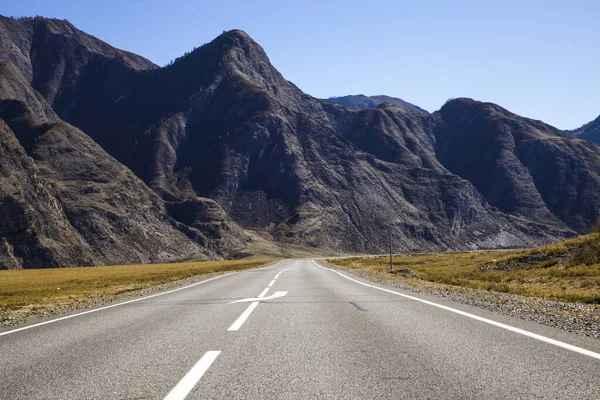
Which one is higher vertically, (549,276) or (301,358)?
(301,358)

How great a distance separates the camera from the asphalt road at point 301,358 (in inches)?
184

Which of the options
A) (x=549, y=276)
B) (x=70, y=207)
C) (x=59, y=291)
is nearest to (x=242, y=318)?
(x=549, y=276)

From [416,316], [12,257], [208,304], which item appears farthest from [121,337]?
[12,257]

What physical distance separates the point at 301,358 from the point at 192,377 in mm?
1592

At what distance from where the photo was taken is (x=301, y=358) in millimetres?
6070

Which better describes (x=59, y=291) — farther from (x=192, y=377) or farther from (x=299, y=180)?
(x=299, y=180)

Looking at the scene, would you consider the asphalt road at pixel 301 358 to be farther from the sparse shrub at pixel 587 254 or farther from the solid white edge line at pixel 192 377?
the sparse shrub at pixel 587 254

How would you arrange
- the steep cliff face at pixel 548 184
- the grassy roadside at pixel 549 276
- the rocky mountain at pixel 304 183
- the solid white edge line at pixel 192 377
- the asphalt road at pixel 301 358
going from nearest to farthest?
the solid white edge line at pixel 192 377 < the asphalt road at pixel 301 358 < the grassy roadside at pixel 549 276 < the rocky mountain at pixel 304 183 < the steep cliff face at pixel 548 184

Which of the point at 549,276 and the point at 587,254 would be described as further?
the point at 587,254

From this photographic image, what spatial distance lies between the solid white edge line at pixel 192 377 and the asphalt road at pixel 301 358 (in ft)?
0.05

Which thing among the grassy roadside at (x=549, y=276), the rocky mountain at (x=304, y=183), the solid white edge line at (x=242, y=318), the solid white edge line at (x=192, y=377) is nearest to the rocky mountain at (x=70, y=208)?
the rocky mountain at (x=304, y=183)

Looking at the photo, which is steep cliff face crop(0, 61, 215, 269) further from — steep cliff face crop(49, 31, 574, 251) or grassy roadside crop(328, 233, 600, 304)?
grassy roadside crop(328, 233, 600, 304)

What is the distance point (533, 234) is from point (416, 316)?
174 metres

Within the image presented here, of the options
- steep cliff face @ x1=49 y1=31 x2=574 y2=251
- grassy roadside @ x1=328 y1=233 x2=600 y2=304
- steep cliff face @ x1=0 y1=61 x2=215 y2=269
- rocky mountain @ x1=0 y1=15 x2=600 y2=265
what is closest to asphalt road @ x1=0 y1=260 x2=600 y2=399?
grassy roadside @ x1=328 y1=233 x2=600 y2=304
